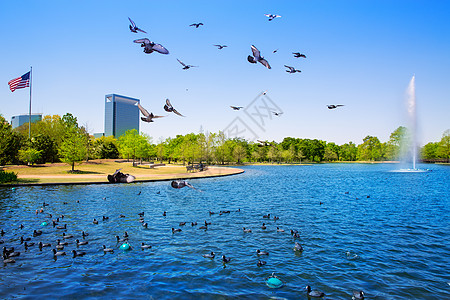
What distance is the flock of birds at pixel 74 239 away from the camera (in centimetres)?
1154

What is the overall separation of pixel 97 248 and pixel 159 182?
28587 millimetres

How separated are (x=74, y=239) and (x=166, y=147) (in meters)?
108

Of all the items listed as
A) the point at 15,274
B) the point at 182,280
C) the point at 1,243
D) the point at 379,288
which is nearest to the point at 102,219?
the point at 1,243

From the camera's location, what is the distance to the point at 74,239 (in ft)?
45.2

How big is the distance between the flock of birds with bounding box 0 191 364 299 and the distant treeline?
576 centimetres

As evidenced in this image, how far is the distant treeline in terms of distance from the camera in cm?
5369

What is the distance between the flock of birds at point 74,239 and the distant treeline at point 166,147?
5759 millimetres

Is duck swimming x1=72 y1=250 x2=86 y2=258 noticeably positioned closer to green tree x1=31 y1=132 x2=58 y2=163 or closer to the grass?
the grass

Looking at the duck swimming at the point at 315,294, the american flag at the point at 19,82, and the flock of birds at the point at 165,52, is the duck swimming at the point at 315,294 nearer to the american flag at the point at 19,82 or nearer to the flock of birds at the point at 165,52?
the flock of birds at the point at 165,52

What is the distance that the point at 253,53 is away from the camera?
996cm

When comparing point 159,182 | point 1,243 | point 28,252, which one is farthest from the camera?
point 159,182

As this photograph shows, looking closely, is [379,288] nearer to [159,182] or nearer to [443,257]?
[443,257]

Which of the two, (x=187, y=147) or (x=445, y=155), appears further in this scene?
(x=445, y=155)

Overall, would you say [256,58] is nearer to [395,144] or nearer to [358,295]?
[358,295]
